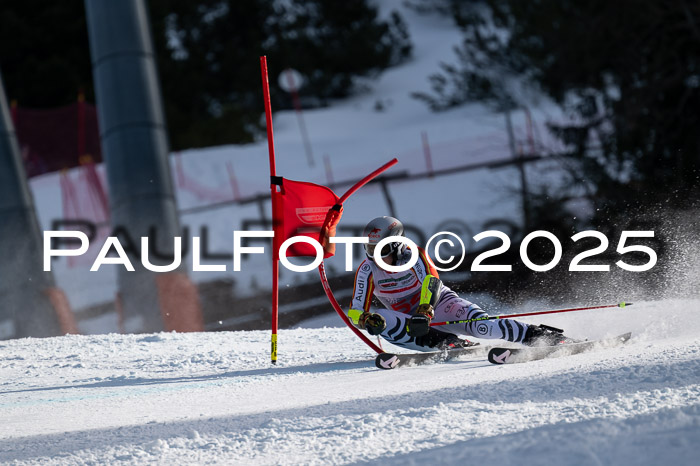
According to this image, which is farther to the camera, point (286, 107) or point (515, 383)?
point (286, 107)

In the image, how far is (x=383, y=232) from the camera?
6688 millimetres

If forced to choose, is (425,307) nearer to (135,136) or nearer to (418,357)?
(418,357)

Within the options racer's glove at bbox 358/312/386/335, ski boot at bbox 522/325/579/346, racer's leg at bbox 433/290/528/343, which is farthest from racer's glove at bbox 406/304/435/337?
ski boot at bbox 522/325/579/346

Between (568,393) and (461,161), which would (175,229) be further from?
(461,161)

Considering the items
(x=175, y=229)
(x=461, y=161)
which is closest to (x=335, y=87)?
(x=461, y=161)

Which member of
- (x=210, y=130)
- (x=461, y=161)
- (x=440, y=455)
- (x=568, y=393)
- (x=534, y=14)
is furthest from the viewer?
(x=210, y=130)

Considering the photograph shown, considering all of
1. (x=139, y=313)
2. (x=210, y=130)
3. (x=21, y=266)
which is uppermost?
(x=210, y=130)

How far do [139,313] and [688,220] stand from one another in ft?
28.1

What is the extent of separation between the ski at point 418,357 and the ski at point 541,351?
0.65 metres

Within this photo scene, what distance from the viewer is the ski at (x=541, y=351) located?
6.26 meters

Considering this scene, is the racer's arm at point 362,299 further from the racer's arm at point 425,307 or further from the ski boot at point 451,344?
the ski boot at point 451,344

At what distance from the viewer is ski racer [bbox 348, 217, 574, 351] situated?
21.7 feet

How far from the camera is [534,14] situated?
20625 mm

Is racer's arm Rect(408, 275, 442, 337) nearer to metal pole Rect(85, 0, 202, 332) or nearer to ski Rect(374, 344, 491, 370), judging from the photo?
ski Rect(374, 344, 491, 370)
